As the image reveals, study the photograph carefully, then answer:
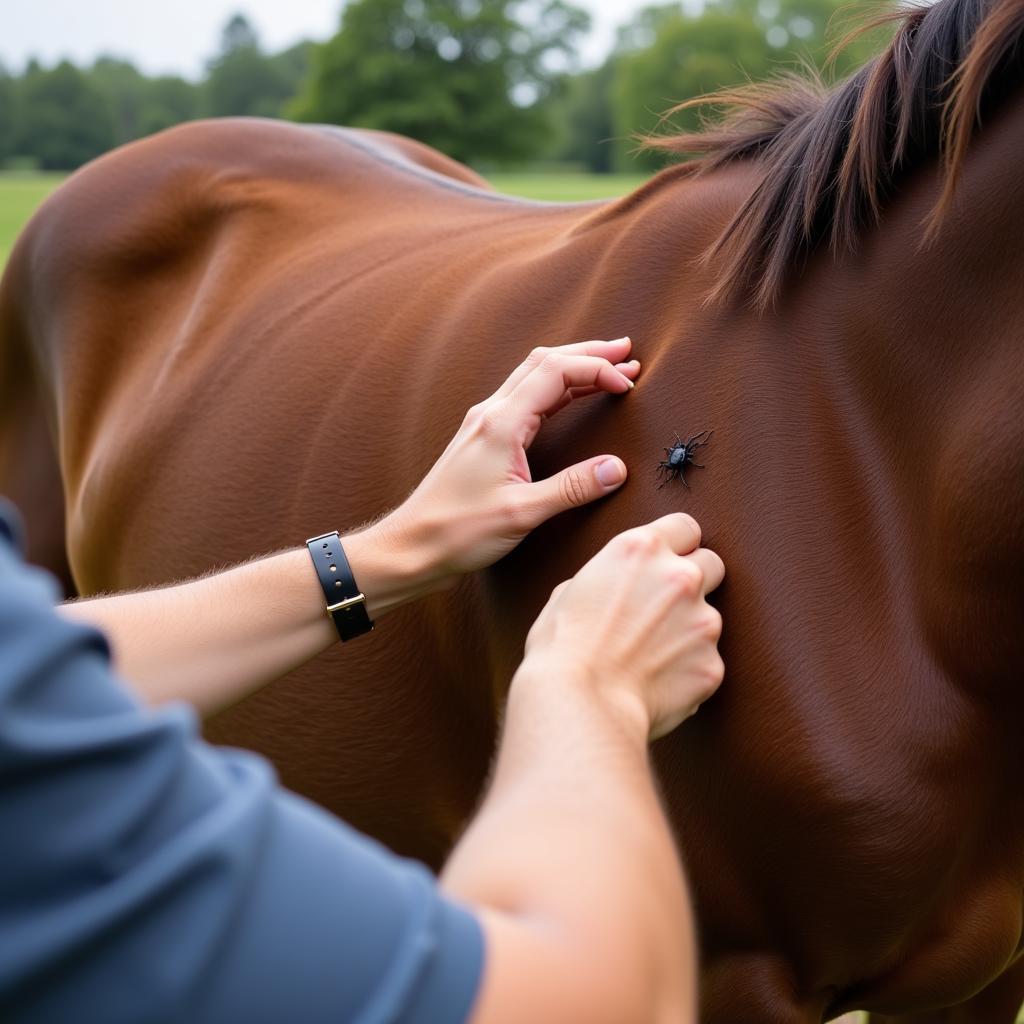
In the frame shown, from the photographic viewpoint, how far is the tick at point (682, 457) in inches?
54.7

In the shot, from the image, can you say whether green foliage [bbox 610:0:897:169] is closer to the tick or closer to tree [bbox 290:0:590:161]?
tree [bbox 290:0:590:161]

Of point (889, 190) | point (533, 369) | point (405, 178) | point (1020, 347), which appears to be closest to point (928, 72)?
point (889, 190)

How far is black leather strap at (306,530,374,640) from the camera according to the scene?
1.50 meters

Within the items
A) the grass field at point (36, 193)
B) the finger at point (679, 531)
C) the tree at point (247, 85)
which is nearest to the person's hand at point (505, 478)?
the finger at point (679, 531)

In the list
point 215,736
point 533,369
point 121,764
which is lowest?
point 215,736

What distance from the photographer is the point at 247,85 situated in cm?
5469

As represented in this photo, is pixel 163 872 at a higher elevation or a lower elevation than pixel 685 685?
higher

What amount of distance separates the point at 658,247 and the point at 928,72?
41 centimetres

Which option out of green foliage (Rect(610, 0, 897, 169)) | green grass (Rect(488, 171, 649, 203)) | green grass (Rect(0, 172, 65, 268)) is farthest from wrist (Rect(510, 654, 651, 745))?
green foliage (Rect(610, 0, 897, 169))

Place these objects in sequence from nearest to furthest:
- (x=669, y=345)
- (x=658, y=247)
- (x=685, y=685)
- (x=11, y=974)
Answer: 1. (x=11, y=974)
2. (x=685, y=685)
3. (x=669, y=345)
4. (x=658, y=247)

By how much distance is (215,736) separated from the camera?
7.43 feet

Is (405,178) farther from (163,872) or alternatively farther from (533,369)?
(163,872)

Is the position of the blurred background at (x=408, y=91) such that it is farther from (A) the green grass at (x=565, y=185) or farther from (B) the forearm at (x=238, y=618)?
(B) the forearm at (x=238, y=618)

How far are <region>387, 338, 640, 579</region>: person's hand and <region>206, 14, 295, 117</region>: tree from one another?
173 ft
